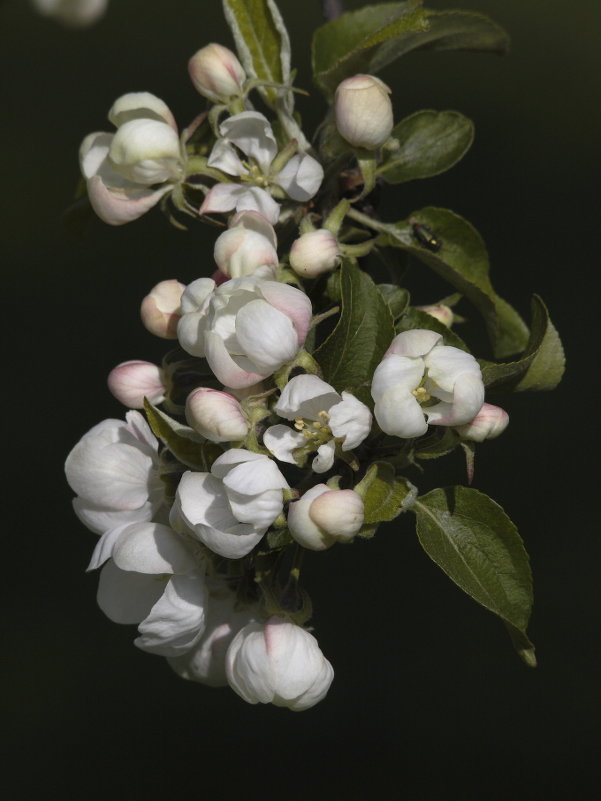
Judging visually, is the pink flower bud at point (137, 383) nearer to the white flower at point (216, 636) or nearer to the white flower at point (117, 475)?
the white flower at point (117, 475)

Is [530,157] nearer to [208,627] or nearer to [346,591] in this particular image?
[346,591]

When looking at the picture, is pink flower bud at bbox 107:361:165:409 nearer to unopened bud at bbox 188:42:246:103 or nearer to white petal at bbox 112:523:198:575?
white petal at bbox 112:523:198:575

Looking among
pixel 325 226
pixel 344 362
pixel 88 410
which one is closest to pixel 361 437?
pixel 344 362

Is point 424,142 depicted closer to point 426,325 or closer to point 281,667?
point 426,325

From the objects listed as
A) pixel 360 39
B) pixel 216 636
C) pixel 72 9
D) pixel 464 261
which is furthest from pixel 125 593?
pixel 72 9

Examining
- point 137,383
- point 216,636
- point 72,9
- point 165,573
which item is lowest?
point 216,636

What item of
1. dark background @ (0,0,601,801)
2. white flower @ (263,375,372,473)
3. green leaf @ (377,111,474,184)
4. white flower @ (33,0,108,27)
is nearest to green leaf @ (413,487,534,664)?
white flower @ (263,375,372,473)
